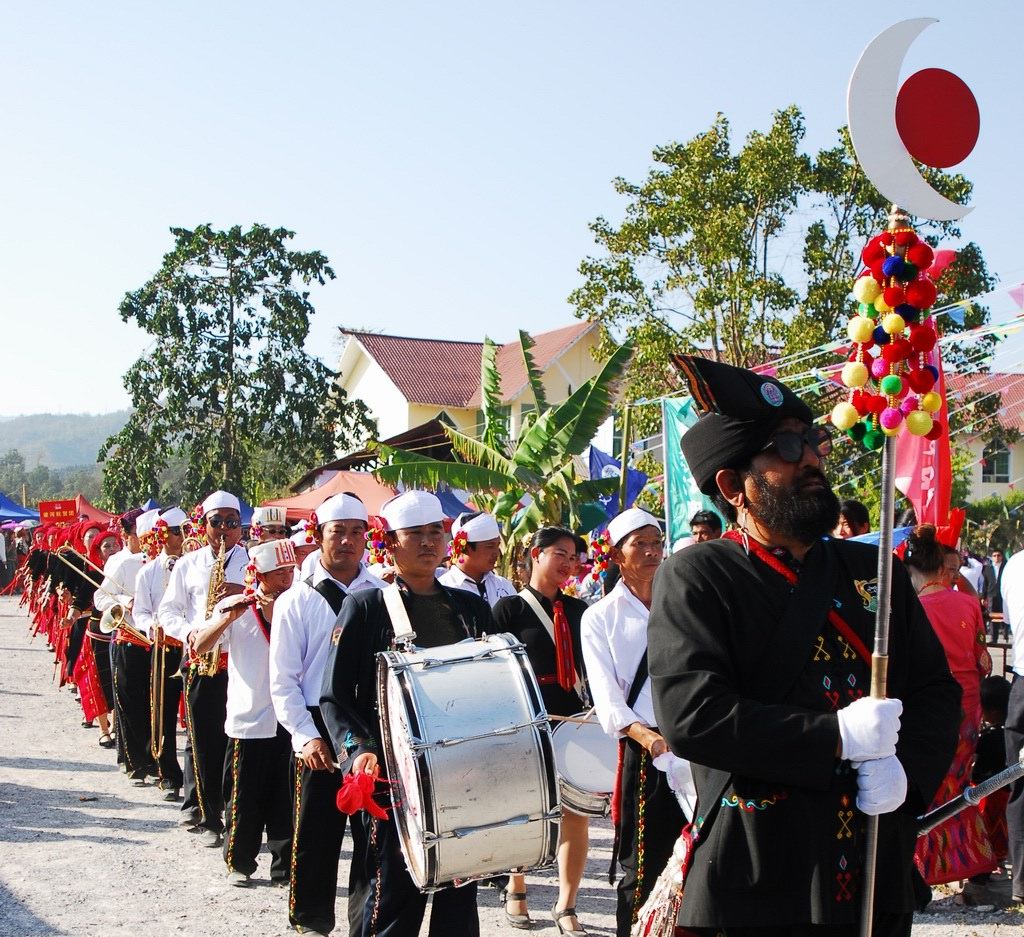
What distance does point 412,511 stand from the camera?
5555mm

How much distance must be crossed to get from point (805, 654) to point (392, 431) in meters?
44.4

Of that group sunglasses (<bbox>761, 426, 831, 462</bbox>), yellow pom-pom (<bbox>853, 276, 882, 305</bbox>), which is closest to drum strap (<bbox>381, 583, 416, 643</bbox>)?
sunglasses (<bbox>761, 426, 831, 462</bbox>)

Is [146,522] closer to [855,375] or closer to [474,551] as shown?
[474,551]

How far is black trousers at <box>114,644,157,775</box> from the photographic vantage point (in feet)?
36.0

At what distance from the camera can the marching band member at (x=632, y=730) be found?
5.77 metres

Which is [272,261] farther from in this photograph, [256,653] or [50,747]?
[256,653]

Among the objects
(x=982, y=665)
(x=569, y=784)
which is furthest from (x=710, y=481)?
(x=982, y=665)

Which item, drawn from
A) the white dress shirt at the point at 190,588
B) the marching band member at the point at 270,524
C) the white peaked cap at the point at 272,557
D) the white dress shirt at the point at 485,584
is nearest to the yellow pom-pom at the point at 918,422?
the white dress shirt at the point at 485,584

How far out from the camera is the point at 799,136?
933 inches

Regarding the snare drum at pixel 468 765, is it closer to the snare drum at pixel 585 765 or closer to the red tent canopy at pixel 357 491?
the snare drum at pixel 585 765

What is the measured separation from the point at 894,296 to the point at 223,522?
684 centimetres

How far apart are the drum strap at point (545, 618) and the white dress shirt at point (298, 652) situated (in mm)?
993

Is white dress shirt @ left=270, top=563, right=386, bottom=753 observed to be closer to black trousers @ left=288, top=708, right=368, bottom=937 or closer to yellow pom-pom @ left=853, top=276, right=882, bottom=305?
black trousers @ left=288, top=708, right=368, bottom=937

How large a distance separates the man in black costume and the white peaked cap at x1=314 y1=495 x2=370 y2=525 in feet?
11.9
